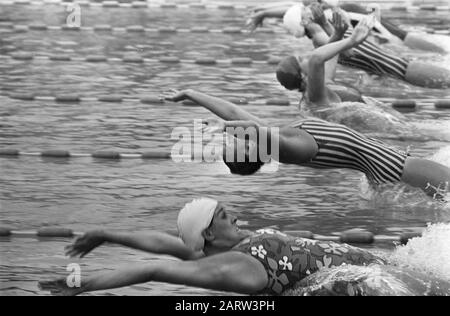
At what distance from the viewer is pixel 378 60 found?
1157 centimetres

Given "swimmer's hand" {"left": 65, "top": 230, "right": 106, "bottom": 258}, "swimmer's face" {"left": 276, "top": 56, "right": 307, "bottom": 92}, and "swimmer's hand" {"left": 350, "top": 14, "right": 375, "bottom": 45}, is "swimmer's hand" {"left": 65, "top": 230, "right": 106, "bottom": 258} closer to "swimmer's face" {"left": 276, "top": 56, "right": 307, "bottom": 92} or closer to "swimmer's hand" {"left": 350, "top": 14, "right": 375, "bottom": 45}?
"swimmer's hand" {"left": 350, "top": 14, "right": 375, "bottom": 45}

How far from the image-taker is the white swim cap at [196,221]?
613 cm

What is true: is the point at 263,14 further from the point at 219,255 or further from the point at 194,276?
the point at 194,276

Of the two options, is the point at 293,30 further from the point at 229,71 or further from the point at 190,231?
the point at 190,231

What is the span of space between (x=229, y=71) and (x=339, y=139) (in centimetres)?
559

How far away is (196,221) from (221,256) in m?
0.29

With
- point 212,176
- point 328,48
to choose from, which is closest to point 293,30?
point 328,48

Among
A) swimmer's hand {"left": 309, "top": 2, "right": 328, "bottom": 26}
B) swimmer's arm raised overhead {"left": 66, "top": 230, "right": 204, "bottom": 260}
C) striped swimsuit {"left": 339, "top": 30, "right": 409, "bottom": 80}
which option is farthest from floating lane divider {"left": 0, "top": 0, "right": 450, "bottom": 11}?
swimmer's arm raised overhead {"left": 66, "top": 230, "right": 204, "bottom": 260}

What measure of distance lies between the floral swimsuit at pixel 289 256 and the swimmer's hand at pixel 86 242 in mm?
726

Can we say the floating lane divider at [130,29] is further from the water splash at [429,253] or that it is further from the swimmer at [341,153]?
the water splash at [429,253]

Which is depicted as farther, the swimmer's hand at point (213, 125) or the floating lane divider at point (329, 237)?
the floating lane divider at point (329, 237)

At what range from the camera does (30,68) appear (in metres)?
13.9

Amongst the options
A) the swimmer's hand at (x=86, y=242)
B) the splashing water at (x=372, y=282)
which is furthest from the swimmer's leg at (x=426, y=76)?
the swimmer's hand at (x=86, y=242)
